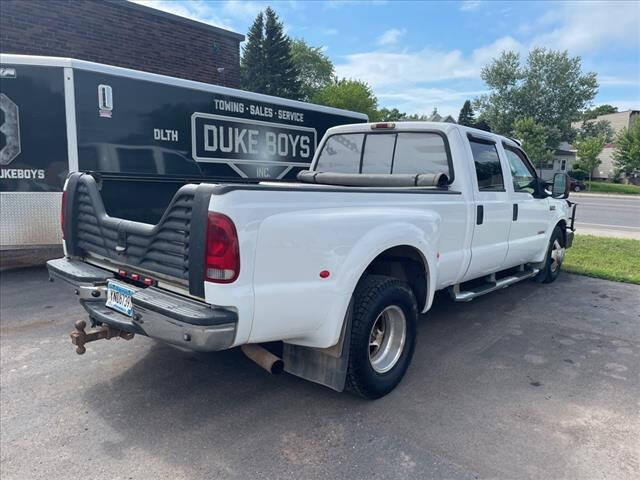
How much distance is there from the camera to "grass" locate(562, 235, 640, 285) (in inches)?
298

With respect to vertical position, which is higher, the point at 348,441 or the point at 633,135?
the point at 633,135

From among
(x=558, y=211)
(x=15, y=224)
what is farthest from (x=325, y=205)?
(x=15, y=224)

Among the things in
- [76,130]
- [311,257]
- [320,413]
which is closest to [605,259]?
[320,413]

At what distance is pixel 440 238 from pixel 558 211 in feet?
10.8

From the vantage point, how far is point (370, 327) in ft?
10.7

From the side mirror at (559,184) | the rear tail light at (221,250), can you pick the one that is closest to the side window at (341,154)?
the side mirror at (559,184)

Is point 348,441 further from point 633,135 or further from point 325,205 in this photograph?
point 633,135

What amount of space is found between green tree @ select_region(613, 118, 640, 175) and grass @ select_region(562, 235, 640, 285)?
137ft

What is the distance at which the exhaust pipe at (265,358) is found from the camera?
2.99 metres

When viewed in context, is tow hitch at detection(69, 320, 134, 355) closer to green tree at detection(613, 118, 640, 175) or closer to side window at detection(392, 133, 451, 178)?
side window at detection(392, 133, 451, 178)

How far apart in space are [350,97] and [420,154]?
53.9 metres

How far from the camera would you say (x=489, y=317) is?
17.8 ft

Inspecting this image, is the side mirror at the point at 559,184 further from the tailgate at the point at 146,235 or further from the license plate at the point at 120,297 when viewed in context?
the license plate at the point at 120,297

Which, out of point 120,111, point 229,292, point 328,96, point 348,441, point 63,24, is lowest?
point 348,441
